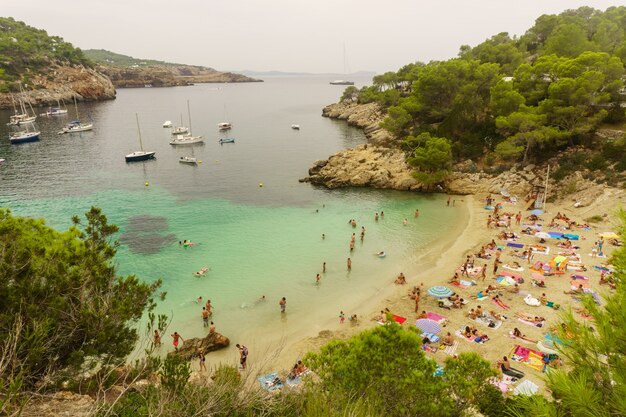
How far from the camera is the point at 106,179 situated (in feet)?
178

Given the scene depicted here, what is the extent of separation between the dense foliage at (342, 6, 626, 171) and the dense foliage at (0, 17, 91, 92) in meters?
129

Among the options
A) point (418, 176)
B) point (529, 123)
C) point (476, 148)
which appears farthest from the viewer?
point (476, 148)

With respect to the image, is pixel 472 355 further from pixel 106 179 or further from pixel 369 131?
pixel 369 131

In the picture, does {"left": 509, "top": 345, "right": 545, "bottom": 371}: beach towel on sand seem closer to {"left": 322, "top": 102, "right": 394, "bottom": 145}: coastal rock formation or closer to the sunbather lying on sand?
the sunbather lying on sand

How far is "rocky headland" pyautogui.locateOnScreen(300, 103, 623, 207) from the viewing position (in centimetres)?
3828

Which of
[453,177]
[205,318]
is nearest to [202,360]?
[205,318]

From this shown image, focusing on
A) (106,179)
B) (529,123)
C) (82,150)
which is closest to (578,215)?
(529,123)

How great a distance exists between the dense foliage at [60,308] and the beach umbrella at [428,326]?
14390mm

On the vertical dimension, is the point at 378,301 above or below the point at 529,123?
below

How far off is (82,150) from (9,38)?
10652 centimetres

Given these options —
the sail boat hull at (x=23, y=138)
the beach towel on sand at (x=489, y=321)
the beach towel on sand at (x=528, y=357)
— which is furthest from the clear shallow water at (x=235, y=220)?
the beach towel on sand at (x=528, y=357)

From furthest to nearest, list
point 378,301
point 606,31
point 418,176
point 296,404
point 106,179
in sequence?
1. point 606,31
2. point 106,179
3. point 418,176
4. point 378,301
5. point 296,404

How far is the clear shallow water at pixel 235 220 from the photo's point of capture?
25.2m

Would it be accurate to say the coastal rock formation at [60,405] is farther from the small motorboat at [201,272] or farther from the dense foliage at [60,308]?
the small motorboat at [201,272]
